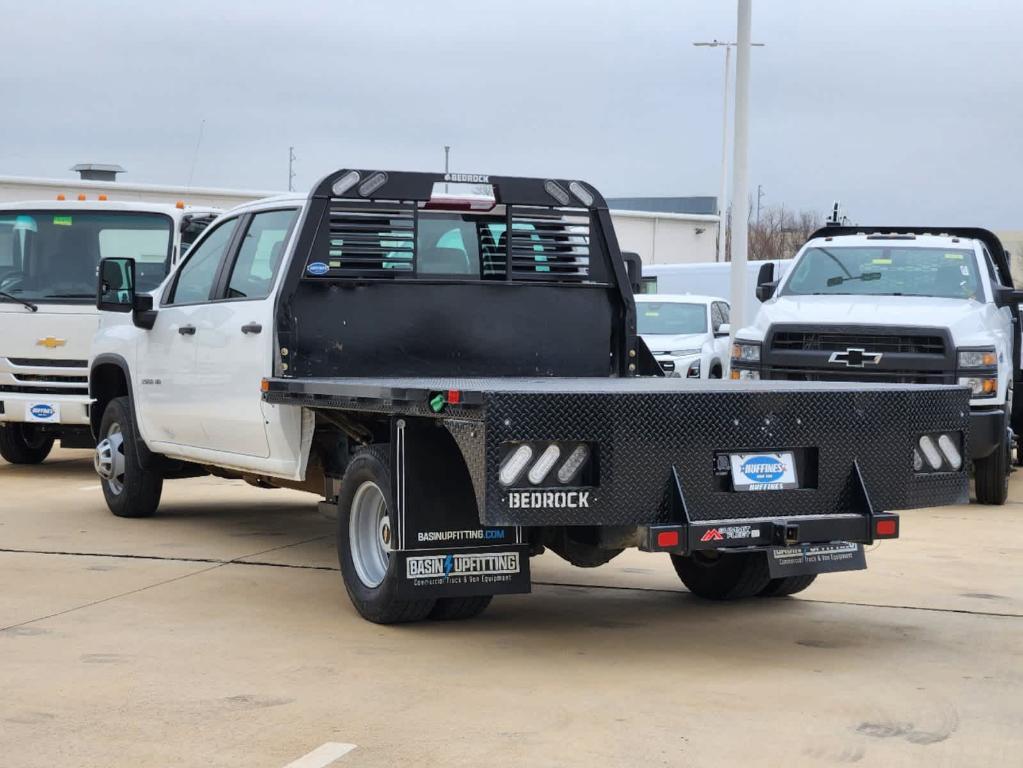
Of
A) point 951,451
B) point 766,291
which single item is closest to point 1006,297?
point 766,291

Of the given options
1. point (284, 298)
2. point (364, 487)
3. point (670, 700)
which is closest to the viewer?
point (670, 700)

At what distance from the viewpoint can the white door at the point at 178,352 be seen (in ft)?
32.0

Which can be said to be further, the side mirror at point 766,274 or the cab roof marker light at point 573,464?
the side mirror at point 766,274

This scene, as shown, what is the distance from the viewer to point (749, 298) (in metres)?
30.9

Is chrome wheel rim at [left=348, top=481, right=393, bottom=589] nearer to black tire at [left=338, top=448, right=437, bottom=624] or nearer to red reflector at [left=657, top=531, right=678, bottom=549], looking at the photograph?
black tire at [left=338, top=448, right=437, bottom=624]

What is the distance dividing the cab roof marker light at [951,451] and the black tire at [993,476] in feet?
19.8

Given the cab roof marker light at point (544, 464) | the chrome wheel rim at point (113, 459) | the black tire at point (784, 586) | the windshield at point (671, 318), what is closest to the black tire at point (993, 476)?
the black tire at point (784, 586)

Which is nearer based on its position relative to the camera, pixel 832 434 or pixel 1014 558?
pixel 832 434

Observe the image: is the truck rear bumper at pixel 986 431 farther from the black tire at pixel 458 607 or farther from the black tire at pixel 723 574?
the black tire at pixel 458 607

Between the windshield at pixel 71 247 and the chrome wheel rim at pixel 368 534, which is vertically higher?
the windshield at pixel 71 247

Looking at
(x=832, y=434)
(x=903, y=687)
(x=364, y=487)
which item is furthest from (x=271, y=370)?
(x=903, y=687)

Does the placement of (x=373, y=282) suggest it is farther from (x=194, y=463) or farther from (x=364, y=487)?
(x=194, y=463)

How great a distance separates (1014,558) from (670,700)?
191 inches

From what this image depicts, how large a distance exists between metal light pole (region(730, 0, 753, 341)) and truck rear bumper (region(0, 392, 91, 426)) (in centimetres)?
988
